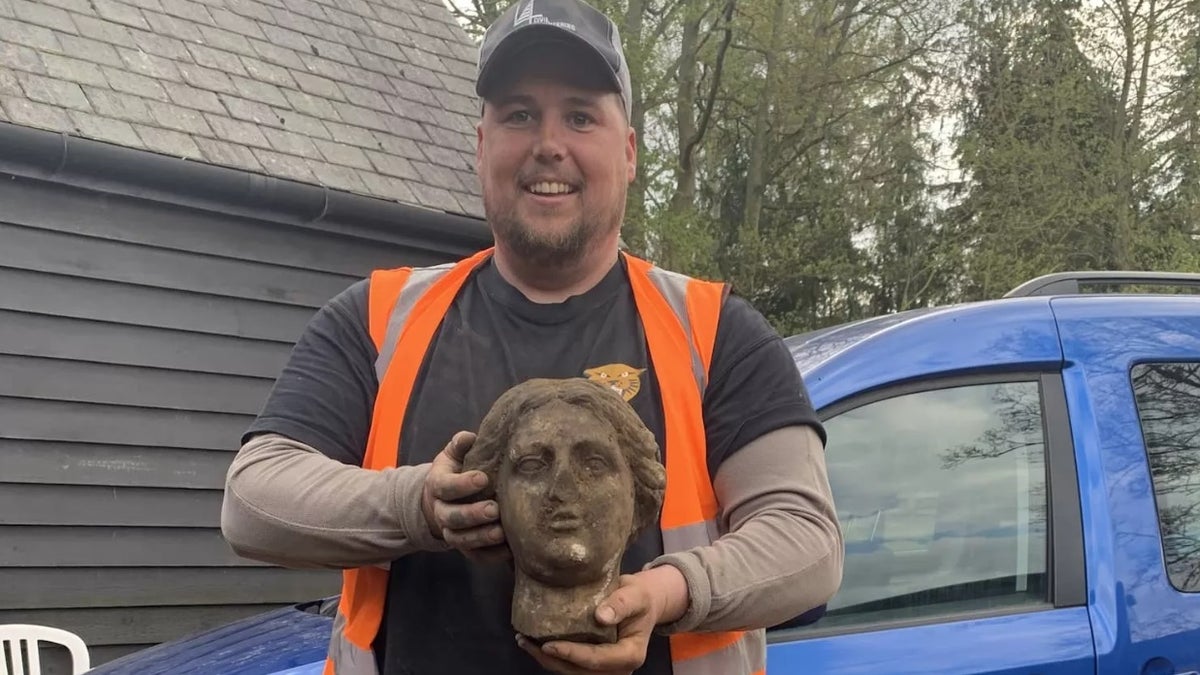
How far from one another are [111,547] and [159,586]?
32 cm

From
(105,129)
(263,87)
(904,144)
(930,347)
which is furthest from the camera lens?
(904,144)

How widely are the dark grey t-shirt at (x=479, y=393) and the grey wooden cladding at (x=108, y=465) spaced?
13.2ft

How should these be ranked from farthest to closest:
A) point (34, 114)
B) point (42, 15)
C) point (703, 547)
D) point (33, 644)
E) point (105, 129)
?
point (42, 15), point (105, 129), point (34, 114), point (33, 644), point (703, 547)

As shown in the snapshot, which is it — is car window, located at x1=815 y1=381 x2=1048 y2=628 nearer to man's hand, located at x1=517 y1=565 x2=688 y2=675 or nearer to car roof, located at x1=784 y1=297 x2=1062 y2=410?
car roof, located at x1=784 y1=297 x2=1062 y2=410

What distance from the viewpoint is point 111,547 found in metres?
5.31

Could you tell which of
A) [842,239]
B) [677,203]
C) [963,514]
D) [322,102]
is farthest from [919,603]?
[842,239]

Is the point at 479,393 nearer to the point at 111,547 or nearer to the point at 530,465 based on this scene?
the point at 530,465

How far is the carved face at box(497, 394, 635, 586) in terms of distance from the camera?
4.53 feet

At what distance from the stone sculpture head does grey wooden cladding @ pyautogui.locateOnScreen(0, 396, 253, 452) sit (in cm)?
439

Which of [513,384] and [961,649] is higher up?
[513,384]

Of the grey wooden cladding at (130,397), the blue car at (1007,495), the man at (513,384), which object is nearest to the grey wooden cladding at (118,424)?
the grey wooden cladding at (130,397)

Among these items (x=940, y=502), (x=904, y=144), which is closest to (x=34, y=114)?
(x=940, y=502)

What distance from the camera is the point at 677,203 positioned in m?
17.6

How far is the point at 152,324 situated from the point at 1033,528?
440 centimetres
